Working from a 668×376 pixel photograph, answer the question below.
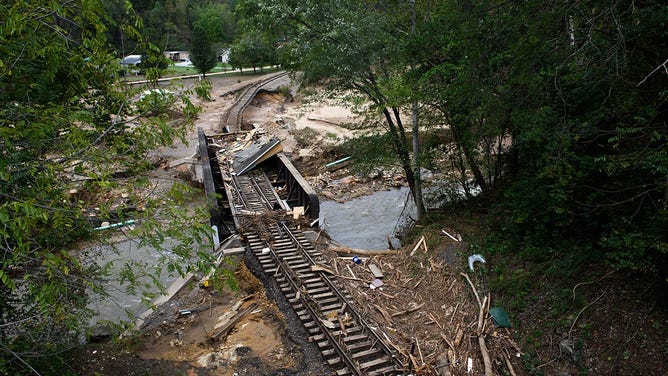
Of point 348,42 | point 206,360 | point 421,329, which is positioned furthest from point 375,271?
point 348,42

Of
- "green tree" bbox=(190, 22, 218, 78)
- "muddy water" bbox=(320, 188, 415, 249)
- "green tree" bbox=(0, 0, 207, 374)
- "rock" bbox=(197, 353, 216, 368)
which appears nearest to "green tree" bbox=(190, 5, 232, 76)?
"green tree" bbox=(190, 22, 218, 78)

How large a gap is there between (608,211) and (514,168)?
A: 167 inches

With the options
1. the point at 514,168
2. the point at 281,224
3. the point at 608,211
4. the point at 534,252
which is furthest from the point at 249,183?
the point at 608,211

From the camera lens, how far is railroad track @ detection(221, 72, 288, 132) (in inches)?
1165

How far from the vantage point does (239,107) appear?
3391 cm

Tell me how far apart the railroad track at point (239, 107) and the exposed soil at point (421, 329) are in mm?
15658

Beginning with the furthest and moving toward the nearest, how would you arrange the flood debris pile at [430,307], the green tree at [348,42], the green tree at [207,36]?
1. the green tree at [207,36]
2. the green tree at [348,42]
3. the flood debris pile at [430,307]

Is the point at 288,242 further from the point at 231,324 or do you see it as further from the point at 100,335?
the point at 100,335

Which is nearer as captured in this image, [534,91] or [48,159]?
[48,159]

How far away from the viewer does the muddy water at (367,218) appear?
1770 centimetres

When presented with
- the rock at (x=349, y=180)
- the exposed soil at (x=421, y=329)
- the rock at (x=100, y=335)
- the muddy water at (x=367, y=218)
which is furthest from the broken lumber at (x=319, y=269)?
the rock at (x=349, y=180)

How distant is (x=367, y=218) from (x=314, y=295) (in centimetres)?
967

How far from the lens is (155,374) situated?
29.5 ft

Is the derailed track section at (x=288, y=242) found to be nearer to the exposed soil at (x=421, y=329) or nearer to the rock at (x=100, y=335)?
the exposed soil at (x=421, y=329)
